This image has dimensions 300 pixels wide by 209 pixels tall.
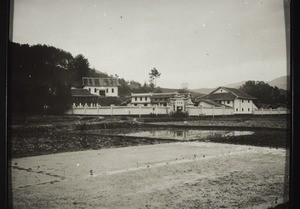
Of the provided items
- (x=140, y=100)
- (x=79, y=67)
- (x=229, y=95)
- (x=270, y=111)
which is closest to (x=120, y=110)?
(x=140, y=100)

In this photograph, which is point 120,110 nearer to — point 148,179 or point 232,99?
point 148,179

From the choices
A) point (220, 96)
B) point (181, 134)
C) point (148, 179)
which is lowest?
point (148, 179)

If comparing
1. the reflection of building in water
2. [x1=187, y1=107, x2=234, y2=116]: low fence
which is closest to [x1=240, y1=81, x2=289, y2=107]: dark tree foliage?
[x1=187, y1=107, x2=234, y2=116]: low fence

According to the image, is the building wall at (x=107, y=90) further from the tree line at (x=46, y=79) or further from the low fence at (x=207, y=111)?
the low fence at (x=207, y=111)

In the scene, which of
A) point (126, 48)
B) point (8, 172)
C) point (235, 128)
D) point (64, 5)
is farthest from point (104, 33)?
point (235, 128)

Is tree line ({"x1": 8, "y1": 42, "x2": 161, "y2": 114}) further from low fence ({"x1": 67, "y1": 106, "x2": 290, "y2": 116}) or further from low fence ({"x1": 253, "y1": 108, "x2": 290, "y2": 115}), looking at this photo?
low fence ({"x1": 253, "y1": 108, "x2": 290, "y2": 115})

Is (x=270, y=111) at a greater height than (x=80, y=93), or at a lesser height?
lesser

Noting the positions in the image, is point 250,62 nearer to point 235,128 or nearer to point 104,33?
point 235,128
